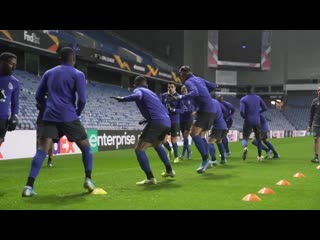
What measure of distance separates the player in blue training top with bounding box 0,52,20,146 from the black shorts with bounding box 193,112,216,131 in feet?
12.6

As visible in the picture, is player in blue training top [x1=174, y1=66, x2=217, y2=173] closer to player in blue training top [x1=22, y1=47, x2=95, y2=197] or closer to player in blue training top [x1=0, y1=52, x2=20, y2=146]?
player in blue training top [x1=22, y1=47, x2=95, y2=197]

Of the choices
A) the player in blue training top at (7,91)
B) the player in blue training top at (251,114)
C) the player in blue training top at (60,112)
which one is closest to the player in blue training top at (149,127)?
the player in blue training top at (60,112)

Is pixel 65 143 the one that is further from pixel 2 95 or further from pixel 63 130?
pixel 63 130

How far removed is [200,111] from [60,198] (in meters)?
4.11

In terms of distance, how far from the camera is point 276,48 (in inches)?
2283

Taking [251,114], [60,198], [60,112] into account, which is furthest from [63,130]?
[251,114]

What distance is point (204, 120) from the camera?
29.6 ft

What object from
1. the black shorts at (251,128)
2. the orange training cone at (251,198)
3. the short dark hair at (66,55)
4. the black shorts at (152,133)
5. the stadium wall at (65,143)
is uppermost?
the short dark hair at (66,55)

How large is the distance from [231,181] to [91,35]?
102 feet

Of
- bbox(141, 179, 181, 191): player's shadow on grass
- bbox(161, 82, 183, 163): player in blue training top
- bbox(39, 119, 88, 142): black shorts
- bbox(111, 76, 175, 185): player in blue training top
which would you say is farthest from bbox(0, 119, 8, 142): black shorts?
bbox(161, 82, 183, 163): player in blue training top

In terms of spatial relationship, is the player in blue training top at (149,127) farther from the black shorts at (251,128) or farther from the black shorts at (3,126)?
the black shorts at (251,128)

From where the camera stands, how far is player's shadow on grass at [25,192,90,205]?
5633mm

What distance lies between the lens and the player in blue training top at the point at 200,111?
28.9 feet
